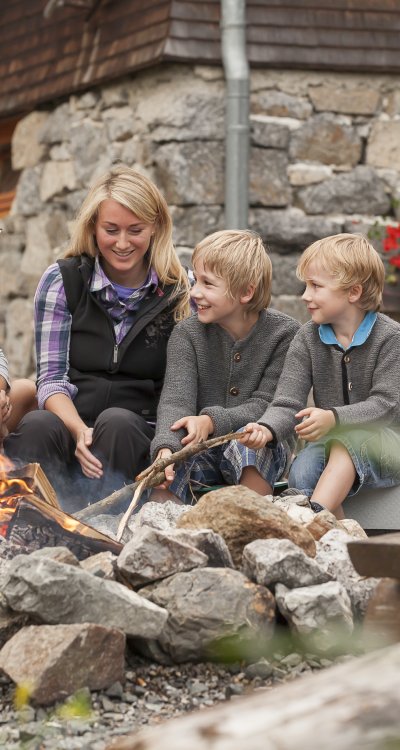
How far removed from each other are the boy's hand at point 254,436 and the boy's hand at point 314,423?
0.37 ft

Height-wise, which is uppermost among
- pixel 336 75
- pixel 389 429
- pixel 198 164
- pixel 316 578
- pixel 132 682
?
pixel 336 75

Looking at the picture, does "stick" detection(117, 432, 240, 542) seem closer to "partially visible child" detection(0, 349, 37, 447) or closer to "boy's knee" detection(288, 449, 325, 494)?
"boy's knee" detection(288, 449, 325, 494)

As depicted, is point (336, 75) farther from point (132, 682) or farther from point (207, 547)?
point (132, 682)

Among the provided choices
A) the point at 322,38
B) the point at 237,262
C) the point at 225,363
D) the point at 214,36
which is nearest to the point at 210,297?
the point at 237,262

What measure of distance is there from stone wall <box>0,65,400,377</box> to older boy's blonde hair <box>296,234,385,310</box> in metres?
2.67

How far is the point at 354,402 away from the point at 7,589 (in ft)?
6.34

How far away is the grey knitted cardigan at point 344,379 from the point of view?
169 inches

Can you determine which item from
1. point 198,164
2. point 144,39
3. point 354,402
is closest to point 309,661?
point 354,402

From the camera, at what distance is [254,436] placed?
163 inches

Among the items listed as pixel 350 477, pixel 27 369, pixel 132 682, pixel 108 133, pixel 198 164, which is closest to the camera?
pixel 132 682

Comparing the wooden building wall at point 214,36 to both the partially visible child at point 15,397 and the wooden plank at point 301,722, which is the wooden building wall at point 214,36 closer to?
the partially visible child at point 15,397

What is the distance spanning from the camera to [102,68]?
7547mm

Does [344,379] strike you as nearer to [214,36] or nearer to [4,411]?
[4,411]

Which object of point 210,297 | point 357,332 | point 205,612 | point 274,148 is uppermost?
point 274,148
